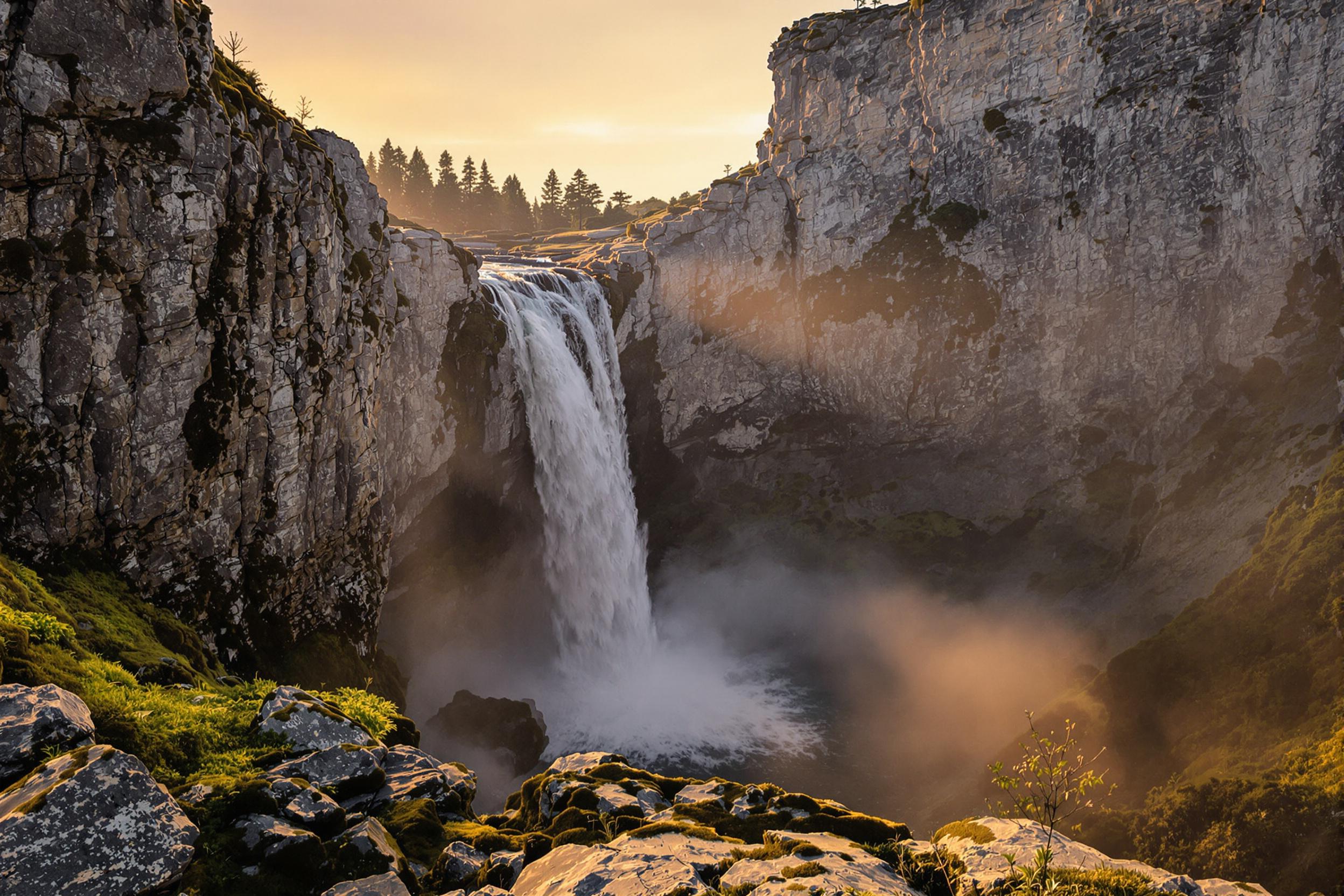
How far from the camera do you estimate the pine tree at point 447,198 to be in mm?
103675

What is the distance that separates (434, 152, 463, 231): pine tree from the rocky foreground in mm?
101846

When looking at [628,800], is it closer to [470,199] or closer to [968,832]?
[968,832]

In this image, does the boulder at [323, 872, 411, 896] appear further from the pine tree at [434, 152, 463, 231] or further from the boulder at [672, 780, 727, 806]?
the pine tree at [434, 152, 463, 231]

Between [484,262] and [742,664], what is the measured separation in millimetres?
34449

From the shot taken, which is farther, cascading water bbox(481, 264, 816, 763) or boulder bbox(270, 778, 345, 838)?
cascading water bbox(481, 264, 816, 763)

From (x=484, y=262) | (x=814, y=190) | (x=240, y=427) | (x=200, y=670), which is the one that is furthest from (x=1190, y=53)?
(x=200, y=670)

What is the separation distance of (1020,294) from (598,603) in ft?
109

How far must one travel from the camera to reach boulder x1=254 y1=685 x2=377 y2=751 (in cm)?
1162

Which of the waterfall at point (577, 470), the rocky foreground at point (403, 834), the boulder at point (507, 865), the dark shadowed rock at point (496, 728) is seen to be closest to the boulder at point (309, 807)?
the rocky foreground at point (403, 834)

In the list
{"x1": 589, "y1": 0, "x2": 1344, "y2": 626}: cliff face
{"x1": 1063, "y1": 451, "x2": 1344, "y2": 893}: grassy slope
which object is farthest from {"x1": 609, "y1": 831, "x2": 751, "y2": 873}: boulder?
{"x1": 589, "y1": 0, "x2": 1344, "y2": 626}: cliff face

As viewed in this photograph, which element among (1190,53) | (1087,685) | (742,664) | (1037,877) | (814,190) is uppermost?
(1190,53)

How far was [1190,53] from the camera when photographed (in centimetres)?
3994

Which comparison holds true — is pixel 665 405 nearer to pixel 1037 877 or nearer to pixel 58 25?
pixel 58 25

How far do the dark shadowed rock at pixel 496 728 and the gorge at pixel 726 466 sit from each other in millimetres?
1001
